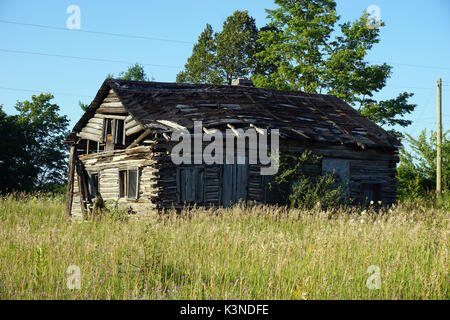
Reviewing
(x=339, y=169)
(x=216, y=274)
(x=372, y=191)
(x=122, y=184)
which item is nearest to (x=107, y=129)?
(x=122, y=184)

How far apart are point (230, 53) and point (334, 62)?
32.7 feet

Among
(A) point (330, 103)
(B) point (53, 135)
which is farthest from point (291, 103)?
(B) point (53, 135)

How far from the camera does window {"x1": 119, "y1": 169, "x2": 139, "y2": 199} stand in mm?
14373

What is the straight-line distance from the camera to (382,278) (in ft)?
15.9

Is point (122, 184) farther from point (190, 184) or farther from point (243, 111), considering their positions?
point (243, 111)

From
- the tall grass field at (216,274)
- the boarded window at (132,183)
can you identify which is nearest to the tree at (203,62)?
the boarded window at (132,183)

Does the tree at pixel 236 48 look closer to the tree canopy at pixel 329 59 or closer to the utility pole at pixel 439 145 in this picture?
the tree canopy at pixel 329 59

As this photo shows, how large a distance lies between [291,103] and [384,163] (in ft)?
14.9

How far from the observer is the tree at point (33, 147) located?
27641 millimetres

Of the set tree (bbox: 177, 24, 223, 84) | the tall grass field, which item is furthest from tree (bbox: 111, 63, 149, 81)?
the tall grass field

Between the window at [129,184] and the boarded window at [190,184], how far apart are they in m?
1.55

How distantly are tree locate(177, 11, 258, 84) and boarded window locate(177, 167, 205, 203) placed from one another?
19502 millimetres

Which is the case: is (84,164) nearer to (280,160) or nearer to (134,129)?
(134,129)

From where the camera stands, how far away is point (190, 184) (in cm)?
1334
